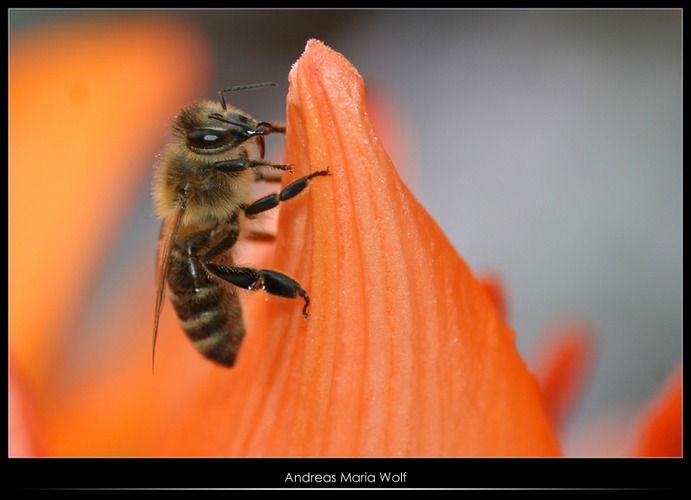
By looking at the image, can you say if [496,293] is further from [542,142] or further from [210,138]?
[542,142]

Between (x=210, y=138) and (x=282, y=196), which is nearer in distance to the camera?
(x=282, y=196)

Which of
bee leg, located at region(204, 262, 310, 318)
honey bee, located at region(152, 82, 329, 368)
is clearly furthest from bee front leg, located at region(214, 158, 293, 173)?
bee leg, located at region(204, 262, 310, 318)

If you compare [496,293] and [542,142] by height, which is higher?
[496,293]

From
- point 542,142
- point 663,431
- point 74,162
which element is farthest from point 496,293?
point 542,142

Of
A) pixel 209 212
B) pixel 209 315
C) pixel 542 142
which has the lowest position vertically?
pixel 542 142

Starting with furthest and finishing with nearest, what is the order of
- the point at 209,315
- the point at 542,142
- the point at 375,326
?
the point at 542,142, the point at 209,315, the point at 375,326

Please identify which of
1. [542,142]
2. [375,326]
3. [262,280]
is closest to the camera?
[375,326]

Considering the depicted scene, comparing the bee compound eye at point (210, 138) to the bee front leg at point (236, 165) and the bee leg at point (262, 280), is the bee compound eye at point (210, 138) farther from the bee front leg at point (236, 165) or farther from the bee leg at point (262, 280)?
the bee leg at point (262, 280)

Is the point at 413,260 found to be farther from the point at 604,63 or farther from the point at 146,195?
the point at 604,63
